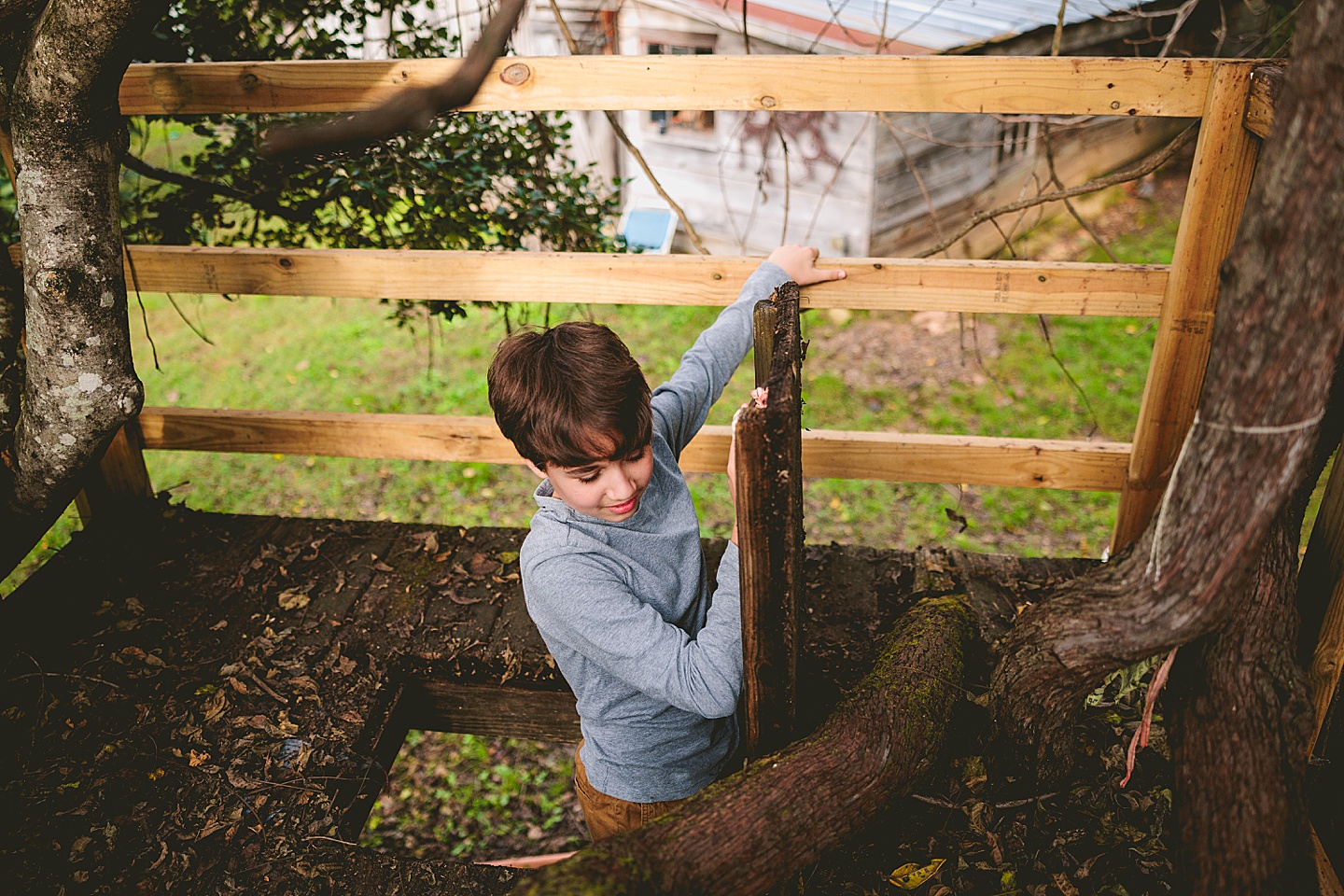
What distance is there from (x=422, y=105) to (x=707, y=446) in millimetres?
1877

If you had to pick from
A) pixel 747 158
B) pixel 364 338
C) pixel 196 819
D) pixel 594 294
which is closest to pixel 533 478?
pixel 364 338

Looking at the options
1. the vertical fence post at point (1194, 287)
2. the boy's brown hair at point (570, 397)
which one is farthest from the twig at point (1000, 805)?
the boy's brown hair at point (570, 397)

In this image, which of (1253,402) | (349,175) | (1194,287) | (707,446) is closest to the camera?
(1253,402)

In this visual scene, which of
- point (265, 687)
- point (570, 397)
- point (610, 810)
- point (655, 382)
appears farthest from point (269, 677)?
point (655, 382)

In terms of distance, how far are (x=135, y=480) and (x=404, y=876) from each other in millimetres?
2093

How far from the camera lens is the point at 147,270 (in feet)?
9.50

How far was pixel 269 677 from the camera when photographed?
2707 mm

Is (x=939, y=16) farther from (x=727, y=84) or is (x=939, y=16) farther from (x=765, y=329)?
(x=765, y=329)

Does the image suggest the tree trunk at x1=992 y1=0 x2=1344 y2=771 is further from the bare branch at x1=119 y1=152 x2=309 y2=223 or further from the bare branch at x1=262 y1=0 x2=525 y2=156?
the bare branch at x1=119 y1=152 x2=309 y2=223

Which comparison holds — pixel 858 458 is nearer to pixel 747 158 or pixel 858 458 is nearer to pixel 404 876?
pixel 404 876

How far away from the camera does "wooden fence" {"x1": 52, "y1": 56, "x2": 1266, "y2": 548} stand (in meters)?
2.22

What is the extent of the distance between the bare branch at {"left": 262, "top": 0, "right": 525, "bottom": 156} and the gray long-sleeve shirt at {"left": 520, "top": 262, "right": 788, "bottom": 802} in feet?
2.95

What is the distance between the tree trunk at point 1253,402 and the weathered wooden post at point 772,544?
60 centimetres

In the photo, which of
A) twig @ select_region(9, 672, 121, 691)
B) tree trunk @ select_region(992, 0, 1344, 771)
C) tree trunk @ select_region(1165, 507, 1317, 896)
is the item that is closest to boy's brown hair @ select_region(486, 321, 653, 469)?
tree trunk @ select_region(992, 0, 1344, 771)
